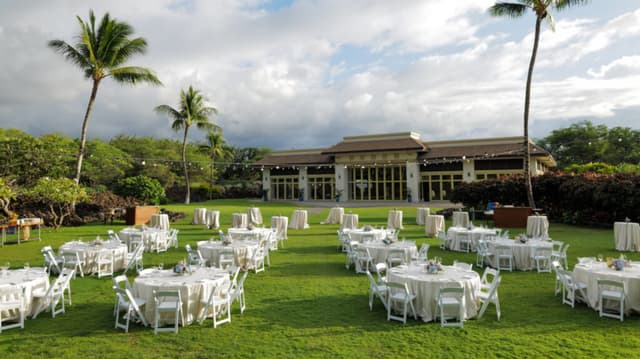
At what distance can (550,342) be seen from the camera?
5605mm

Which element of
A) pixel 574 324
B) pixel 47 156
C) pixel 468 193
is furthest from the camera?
pixel 47 156

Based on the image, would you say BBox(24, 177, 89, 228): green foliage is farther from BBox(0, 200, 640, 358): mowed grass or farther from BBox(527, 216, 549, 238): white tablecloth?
BBox(527, 216, 549, 238): white tablecloth

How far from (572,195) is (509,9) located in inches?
372

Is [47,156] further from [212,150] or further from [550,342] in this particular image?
[550,342]

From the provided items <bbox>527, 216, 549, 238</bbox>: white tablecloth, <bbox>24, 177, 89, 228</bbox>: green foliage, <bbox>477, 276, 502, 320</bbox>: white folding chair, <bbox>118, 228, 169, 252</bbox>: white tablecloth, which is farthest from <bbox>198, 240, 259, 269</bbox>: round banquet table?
<bbox>527, 216, 549, 238</bbox>: white tablecloth

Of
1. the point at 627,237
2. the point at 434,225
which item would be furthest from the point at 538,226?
the point at 434,225

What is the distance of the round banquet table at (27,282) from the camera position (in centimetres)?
660

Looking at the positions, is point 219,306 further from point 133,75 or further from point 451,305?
point 133,75

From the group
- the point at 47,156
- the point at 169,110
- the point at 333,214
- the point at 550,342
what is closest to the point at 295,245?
the point at 333,214

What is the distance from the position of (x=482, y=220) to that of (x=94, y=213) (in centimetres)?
2127

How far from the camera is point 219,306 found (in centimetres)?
675

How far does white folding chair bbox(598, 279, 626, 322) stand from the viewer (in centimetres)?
648

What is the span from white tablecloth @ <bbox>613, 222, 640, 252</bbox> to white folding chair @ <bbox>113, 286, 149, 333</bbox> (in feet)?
45.8

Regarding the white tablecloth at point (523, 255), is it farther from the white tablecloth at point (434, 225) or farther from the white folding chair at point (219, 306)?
the white folding chair at point (219, 306)
